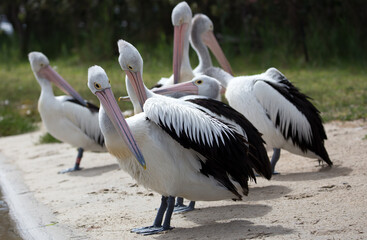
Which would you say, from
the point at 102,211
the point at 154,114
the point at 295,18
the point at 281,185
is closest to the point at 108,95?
the point at 154,114

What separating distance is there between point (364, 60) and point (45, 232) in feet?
25.0

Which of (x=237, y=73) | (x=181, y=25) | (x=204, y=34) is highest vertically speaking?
(x=181, y=25)

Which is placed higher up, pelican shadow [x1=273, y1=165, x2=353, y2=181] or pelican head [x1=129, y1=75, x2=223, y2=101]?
pelican head [x1=129, y1=75, x2=223, y2=101]

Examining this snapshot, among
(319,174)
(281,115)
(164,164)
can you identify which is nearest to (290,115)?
(281,115)

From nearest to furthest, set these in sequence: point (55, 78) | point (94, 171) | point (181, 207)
Answer: point (181, 207) < point (94, 171) < point (55, 78)

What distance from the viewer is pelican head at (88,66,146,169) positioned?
3752mm

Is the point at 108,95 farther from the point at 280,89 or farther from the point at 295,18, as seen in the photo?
the point at 295,18

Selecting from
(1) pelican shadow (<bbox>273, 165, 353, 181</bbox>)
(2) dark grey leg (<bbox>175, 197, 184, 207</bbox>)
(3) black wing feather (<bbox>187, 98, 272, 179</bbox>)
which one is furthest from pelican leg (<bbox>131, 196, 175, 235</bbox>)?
(1) pelican shadow (<bbox>273, 165, 353, 181</bbox>)

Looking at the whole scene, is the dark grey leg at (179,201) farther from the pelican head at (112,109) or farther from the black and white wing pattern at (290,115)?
the black and white wing pattern at (290,115)

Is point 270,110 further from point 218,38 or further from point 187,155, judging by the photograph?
point 218,38

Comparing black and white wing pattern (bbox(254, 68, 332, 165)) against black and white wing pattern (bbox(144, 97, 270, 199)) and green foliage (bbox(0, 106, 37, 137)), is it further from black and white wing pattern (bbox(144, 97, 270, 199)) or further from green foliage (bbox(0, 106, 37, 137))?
green foliage (bbox(0, 106, 37, 137))

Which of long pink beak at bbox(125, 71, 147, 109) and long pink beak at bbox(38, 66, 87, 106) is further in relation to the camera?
long pink beak at bbox(38, 66, 87, 106)

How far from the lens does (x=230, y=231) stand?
3762mm

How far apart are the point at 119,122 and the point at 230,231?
0.94m
